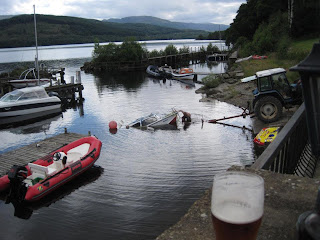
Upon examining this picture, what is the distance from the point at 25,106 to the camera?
24172 millimetres

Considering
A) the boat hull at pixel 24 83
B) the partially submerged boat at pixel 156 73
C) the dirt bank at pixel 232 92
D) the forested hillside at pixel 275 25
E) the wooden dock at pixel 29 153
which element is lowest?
the wooden dock at pixel 29 153

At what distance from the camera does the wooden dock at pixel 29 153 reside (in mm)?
13141

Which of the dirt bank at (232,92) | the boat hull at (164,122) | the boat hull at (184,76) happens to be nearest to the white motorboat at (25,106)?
the boat hull at (164,122)

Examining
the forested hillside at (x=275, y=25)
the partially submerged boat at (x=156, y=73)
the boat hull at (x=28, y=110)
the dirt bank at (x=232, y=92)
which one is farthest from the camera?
the partially submerged boat at (x=156, y=73)

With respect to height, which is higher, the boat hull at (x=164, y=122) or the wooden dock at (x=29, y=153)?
the boat hull at (x=164, y=122)

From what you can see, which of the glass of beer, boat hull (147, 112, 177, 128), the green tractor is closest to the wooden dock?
boat hull (147, 112, 177, 128)

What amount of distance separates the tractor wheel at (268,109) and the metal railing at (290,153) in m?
9.38

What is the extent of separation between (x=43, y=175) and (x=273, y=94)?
1178cm

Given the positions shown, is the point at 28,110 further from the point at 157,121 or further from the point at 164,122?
the point at 164,122

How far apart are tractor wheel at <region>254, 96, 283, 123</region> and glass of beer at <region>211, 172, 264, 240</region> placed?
49.1 ft

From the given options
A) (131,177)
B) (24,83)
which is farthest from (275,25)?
(131,177)

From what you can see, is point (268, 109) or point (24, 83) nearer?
point (268, 109)

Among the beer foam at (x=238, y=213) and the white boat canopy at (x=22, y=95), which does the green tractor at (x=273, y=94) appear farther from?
the white boat canopy at (x=22, y=95)

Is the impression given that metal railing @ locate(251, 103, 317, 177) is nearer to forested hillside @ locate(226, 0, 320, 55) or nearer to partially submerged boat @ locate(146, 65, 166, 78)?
forested hillside @ locate(226, 0, 320, 55)
